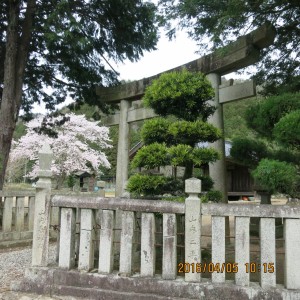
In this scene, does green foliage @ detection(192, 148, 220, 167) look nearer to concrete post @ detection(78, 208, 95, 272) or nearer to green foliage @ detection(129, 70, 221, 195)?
green foliage @ detection(129, 70, 221, 195)

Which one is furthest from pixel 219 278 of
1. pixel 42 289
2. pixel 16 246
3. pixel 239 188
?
pixel 239 188

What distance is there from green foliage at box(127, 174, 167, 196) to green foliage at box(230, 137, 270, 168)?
1.98 metres

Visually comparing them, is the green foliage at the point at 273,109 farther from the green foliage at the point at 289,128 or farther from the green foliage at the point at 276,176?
Answer: the green foliage at the point at 276,176

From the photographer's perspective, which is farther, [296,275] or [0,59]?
[0,59]

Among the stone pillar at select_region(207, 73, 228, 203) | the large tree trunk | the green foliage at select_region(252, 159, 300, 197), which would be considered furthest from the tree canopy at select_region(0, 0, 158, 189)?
the green foliage at select_region(252, 159, 300, 197)

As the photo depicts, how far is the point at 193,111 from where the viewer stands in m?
4.71

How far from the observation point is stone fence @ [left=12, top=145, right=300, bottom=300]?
333cm

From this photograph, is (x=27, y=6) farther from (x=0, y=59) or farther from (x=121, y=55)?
(x=121, y=55)

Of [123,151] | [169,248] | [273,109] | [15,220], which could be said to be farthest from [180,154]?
[15,220]

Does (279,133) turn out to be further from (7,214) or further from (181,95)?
(7,214)

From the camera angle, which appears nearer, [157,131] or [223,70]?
[157,131]

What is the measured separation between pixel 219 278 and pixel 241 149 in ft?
9.45

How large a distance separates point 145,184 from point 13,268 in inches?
116

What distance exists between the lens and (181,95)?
14.7 ft
